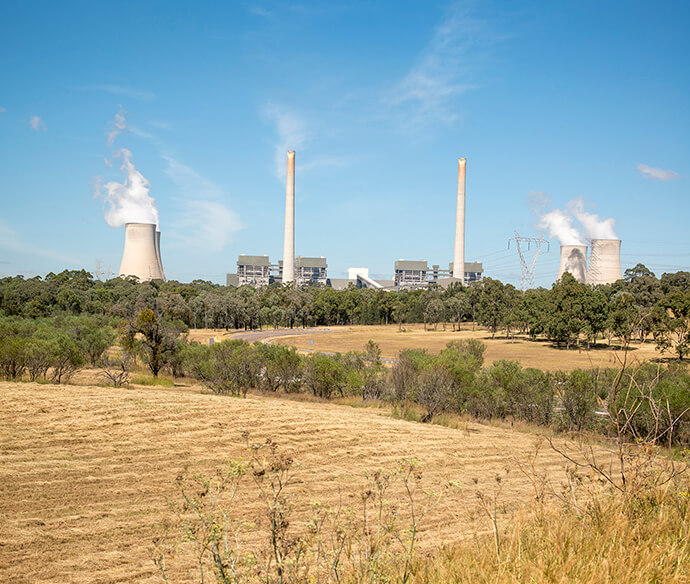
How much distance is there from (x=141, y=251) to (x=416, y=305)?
4879 cm

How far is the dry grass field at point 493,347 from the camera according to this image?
47.5 m

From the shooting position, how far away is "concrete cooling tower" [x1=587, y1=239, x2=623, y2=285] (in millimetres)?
89188

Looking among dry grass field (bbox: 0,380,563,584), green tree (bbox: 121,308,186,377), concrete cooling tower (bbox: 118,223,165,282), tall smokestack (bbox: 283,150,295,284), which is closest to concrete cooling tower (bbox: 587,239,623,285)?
tall smokestack (bbox: 283,150,295,284)

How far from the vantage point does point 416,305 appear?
98.4 meters

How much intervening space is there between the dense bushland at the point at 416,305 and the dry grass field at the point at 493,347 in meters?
1.83

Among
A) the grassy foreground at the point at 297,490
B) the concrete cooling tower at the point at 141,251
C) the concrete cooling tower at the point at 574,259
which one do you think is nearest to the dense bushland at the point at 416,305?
the concrete cooling tower at the point at 141,251

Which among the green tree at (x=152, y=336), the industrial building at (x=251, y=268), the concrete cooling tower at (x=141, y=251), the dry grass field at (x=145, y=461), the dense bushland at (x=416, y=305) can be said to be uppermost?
the industrial building at (x=251, y=268)

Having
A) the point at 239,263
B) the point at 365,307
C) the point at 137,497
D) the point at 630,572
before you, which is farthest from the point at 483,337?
the point at 239,263

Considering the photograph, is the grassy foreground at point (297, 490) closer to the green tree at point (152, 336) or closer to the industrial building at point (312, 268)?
the green tree at point (152, 336)

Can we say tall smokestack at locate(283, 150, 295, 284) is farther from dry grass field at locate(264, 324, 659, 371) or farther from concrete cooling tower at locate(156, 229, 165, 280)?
dry grass field at locate(264, 324, 659, 371)

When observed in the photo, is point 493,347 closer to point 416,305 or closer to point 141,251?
point 416,305

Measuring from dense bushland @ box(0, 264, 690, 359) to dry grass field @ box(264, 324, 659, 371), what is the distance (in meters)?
1.83

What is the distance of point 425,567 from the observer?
404 centimetres

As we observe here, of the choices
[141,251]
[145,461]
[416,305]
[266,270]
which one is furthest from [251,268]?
[145,461]
